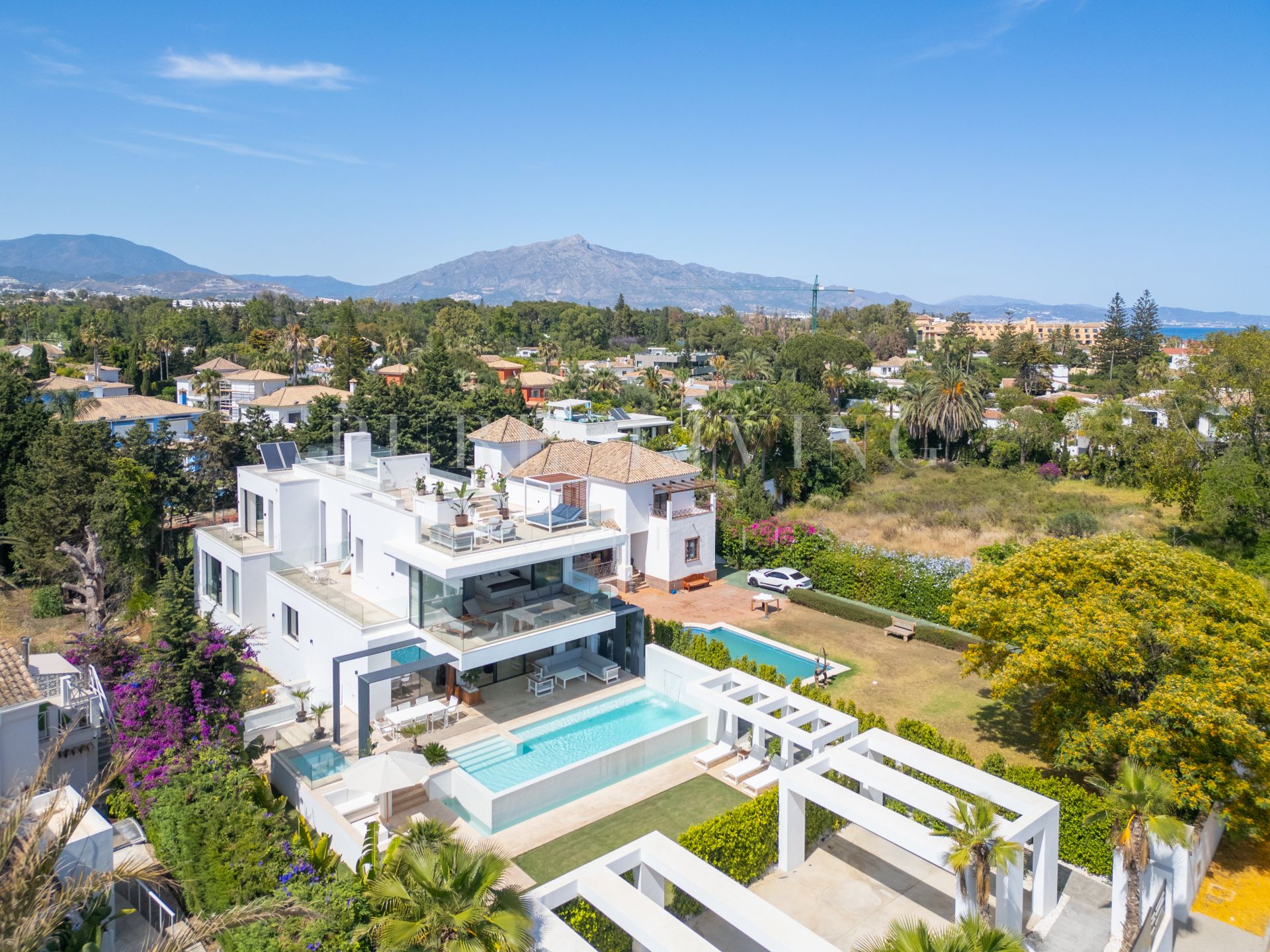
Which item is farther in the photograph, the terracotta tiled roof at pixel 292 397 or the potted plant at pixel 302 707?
the terracotta tiled roof at pixel 292 397

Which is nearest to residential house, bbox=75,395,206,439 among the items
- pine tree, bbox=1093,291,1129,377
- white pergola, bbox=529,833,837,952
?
white pergola, bbox=529,833,837,952

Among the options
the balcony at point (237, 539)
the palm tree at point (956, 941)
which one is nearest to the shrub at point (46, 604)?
the balcony at point (237, 539)

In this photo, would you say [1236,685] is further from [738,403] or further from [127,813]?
[738,403]

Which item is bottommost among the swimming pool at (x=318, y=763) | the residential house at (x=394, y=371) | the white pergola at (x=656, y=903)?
the swimming pool at (x=318, y=763)

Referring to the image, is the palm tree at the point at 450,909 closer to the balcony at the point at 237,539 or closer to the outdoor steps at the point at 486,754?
the outdoor steps at the point at 486,754

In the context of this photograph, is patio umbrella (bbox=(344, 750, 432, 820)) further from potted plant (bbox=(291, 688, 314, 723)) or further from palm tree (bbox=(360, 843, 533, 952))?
potted plant (bbox=(291, 688, 314, 723))
